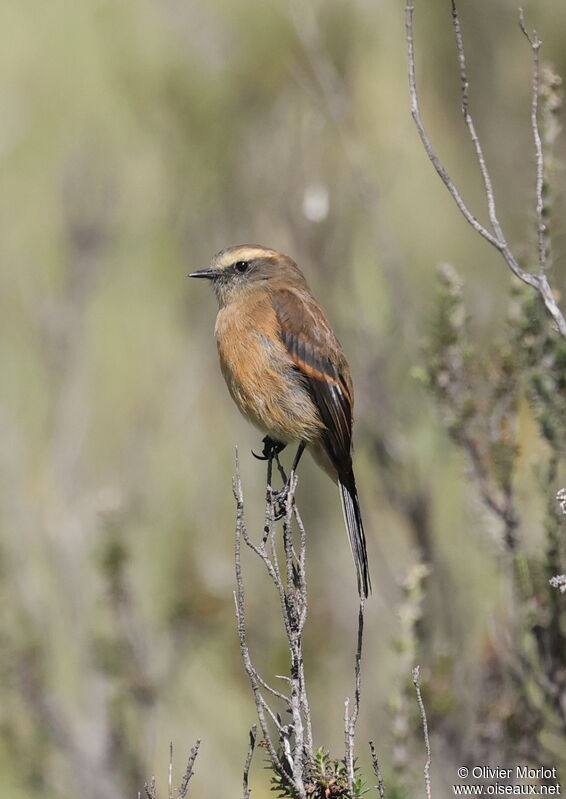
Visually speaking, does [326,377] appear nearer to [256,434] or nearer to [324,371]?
[324,371]

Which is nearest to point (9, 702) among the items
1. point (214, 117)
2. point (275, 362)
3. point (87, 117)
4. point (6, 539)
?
point (6, 539)

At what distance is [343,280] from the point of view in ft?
21.0

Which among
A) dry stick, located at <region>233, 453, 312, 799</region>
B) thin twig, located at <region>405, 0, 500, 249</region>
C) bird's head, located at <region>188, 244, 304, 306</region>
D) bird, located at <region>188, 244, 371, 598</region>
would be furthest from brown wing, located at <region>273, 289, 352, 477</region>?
thin twig, located at <region>405, 0, 500, 249</region>

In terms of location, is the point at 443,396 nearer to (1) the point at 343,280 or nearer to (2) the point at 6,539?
(1) the point at 343,280

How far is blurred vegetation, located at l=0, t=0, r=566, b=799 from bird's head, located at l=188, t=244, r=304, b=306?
61 centimetres

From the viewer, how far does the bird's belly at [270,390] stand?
4426 mm

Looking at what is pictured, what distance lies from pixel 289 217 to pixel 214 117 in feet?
8.11

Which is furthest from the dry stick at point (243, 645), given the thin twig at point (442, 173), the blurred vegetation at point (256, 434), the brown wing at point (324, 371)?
the brown wing at point (324, 371)

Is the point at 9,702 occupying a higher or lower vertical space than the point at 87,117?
lower

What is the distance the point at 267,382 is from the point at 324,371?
8.9 inches

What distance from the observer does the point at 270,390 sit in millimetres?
4438

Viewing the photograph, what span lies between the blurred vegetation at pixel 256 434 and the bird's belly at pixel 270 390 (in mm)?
623

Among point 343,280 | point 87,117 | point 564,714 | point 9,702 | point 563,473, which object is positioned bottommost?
point 564,714

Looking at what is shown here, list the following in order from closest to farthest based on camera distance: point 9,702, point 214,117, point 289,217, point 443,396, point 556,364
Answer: point 556,364, point 443,396, point 9,702, point 289,217, point 214,117
